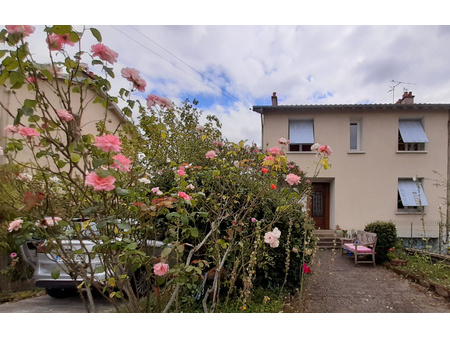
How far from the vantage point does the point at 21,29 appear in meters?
0.82

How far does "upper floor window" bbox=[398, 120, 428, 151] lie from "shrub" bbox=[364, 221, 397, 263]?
50.4 inches

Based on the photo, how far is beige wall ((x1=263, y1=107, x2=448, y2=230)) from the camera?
128 inches

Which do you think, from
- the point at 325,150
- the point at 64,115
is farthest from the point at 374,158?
the point at 64,115

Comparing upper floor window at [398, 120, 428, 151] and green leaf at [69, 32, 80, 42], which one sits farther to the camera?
upper floor window at [398, 120, 428, 151]

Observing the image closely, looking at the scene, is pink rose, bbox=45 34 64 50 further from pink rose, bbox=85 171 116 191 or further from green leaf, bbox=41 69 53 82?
pink rose, bbox=85 171 116 191

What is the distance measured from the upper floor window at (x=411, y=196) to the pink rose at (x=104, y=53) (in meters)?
3.87

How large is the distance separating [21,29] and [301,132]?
3.81 meters

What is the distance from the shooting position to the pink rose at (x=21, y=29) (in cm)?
80

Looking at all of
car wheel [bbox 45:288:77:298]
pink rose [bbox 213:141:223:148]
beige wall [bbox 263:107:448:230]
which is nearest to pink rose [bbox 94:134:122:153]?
car wheel [bbox 45:288:77:298]

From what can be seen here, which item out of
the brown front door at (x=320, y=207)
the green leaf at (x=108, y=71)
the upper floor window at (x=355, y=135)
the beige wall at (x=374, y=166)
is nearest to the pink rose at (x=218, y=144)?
the beige wall at (x=374, y=166)

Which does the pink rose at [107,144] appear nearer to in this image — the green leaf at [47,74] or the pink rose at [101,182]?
the pink rose at [101,182]

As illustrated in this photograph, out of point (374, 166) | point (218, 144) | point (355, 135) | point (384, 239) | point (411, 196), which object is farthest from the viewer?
point (355, 135)

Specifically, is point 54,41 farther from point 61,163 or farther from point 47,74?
point 61,163

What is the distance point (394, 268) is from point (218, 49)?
12.3 ft
